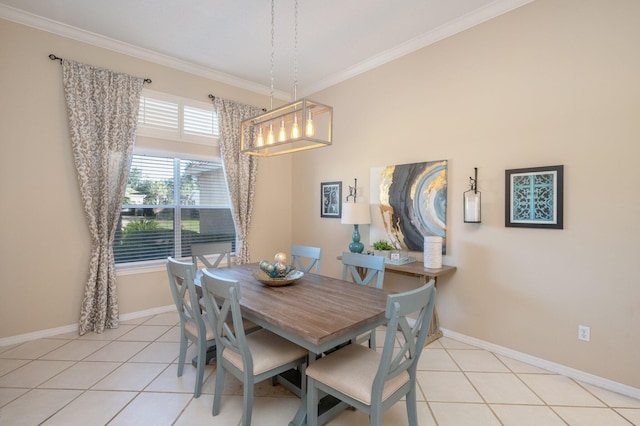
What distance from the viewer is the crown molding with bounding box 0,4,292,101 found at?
2.99 metres

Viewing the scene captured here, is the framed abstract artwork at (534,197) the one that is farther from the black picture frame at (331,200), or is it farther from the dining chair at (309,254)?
the black picture frame at (331,200)

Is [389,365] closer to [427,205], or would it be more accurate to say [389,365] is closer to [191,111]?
[427,205]

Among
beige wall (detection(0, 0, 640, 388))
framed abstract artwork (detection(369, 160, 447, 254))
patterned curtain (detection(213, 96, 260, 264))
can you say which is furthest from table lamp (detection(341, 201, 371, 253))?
patterned curtain (detection(213, 96, 260, 264))

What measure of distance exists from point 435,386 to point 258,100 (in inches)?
172

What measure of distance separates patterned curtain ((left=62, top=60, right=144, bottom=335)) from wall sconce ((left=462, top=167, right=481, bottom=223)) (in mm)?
3772

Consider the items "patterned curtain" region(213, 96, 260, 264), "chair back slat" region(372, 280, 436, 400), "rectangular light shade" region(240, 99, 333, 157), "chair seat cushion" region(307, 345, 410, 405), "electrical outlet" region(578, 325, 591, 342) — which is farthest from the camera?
"patterned curtain" region(213, 96, 260, 264)

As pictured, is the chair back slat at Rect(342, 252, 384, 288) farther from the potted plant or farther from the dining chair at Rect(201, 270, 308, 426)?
the dining chair at Rect(201, 270, 308, 426)

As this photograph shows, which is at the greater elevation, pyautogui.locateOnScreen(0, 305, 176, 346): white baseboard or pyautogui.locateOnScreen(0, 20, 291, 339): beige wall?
pyautogui.locateOnScreen(0, 20, 291, 339): beige wall

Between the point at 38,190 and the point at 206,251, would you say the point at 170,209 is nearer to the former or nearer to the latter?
the point at 206,251

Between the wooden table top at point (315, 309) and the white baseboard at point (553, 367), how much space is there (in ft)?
4.77

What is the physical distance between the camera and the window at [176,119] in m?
3.78

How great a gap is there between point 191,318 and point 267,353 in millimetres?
819

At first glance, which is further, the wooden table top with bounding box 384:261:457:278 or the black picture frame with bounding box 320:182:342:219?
the black picture frame with bounding box 320:182:342:219

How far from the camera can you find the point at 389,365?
153 centimetres
